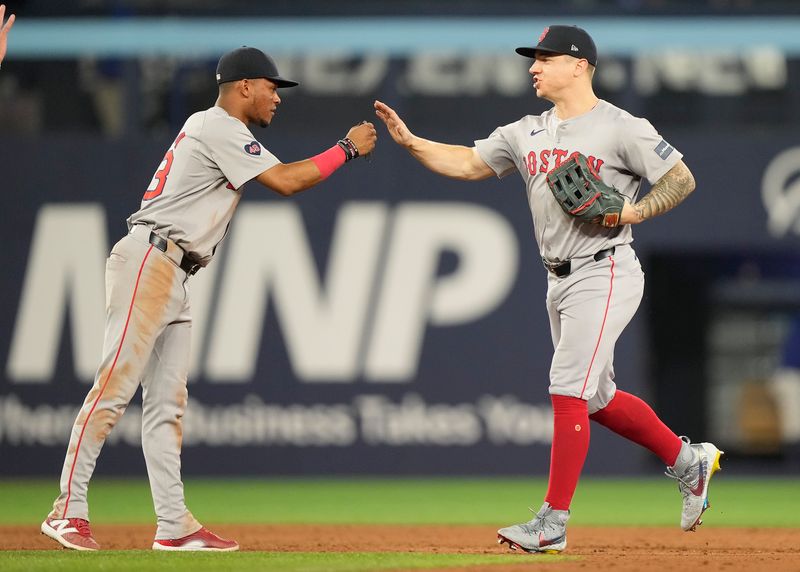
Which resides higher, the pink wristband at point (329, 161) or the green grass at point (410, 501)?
the pink wristband at point (329, 161)

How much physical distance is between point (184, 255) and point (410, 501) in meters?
4.27

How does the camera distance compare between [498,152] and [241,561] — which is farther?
[498,152]

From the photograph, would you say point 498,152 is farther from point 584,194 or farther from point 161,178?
point 161,178

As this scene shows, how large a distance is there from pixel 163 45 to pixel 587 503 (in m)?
5.62

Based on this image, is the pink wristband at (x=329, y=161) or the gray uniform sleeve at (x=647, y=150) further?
the pink wristband at (x=329, y=161)

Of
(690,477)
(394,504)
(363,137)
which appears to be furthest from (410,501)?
(363,137)

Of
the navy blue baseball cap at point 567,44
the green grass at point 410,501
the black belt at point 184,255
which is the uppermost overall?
the navy blue baseball cap at point 567,44

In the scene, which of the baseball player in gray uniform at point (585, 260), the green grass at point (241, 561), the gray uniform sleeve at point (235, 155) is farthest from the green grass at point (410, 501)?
the gray uniform sleeve at point (235, 155)

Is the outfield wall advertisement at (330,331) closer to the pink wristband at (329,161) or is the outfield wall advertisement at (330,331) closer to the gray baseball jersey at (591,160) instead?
the pink wristband at (329,161)

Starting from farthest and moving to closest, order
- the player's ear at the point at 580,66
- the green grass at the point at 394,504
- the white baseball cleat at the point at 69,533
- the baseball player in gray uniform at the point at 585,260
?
the player's ear at the point at 580,66 → the baseball player in gray uniform at the point at 585,260 → the white baseball cleat at the point at 69,533 → the green grass at the point at 394,504

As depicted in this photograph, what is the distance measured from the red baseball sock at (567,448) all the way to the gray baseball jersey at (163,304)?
152cm

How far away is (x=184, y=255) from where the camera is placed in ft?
18.0

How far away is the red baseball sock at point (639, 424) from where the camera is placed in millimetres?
5688

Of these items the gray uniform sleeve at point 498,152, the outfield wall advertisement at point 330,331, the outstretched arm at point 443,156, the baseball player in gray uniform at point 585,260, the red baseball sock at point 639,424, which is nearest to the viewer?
the baseball player in gray uniform at point 585,260
